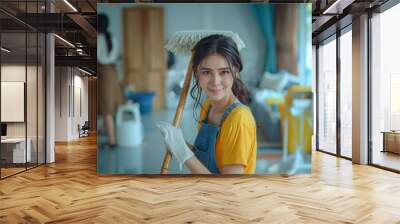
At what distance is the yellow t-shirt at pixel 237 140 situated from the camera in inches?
251

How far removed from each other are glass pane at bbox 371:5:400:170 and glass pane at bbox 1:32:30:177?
7151mm

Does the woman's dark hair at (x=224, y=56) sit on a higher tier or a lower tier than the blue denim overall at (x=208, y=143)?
higher

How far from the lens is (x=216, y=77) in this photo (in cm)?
641

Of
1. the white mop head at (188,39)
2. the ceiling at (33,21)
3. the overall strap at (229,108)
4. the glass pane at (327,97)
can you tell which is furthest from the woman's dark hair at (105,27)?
the glass pane at (327,97)

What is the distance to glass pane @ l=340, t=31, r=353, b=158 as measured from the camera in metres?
9.05

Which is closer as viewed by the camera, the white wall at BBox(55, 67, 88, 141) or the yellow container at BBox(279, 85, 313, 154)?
the yellow container at BBox(279, 85, 313, 154)

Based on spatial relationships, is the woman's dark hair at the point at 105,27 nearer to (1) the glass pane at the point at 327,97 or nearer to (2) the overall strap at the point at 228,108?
(2) the overall strap at the point at 228,108

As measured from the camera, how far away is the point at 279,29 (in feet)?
21.5

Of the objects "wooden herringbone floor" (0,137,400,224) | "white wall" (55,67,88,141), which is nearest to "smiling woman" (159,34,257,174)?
"wooden herringbone floor" (0,137,400,224)

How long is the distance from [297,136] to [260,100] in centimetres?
90

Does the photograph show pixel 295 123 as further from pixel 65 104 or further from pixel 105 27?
pixel 65 104

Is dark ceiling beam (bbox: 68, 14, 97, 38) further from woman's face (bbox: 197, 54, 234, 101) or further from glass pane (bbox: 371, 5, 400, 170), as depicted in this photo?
glass pane (bbox: 371, 5, 400, 170)

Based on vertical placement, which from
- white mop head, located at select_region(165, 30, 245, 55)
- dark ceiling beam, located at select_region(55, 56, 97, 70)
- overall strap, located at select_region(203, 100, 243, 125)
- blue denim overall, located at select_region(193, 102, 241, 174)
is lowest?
blue denim overall, located at select_region(193, 102, 241, 174)

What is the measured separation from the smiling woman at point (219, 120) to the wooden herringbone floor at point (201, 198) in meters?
0.31
